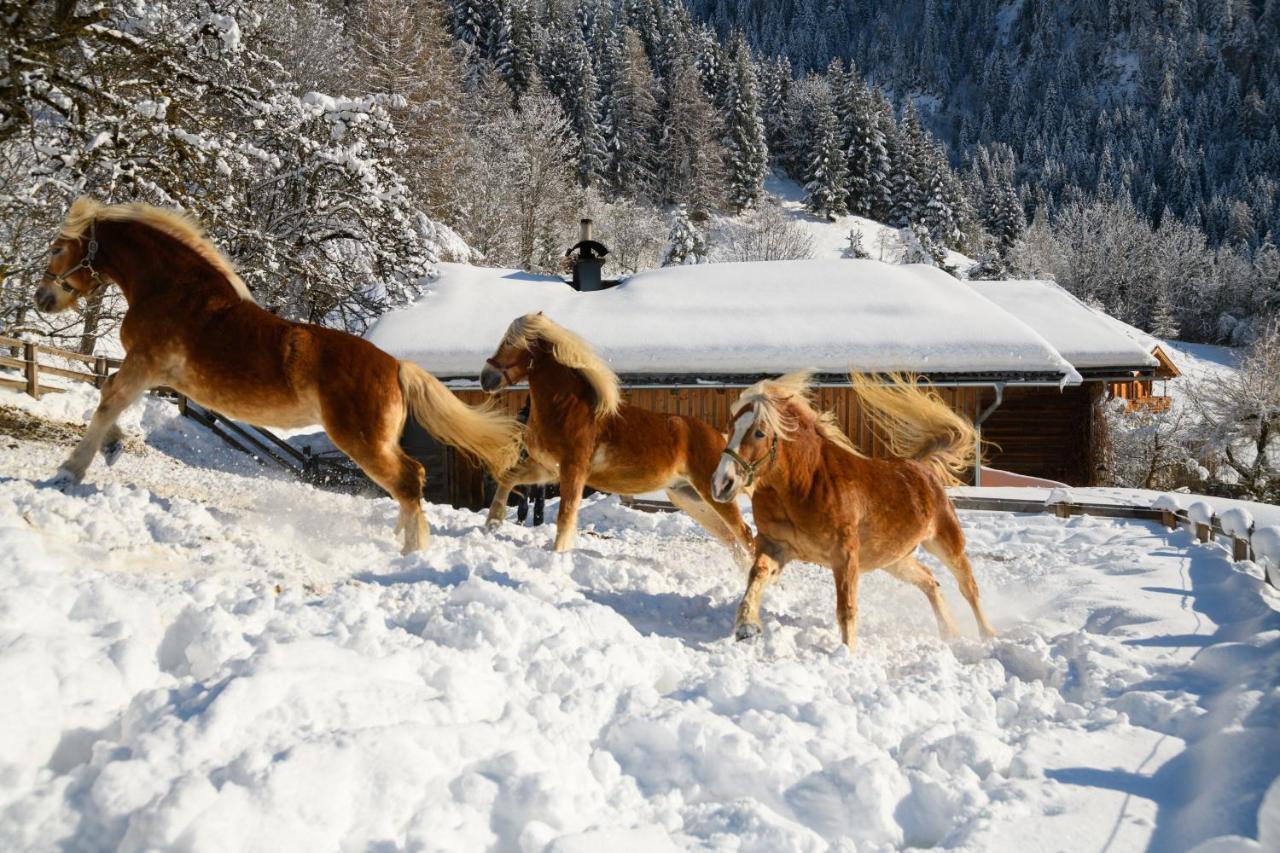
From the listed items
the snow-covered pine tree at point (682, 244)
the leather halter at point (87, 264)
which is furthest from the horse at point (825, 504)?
the snow-covered pine tree at point (682, 244)

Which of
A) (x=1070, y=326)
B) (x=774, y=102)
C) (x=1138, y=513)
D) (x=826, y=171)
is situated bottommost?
(x=1138, y=513)

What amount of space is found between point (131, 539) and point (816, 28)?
198 meters

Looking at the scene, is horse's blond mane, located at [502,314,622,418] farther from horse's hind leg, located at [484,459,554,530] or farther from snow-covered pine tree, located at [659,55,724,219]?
snow-covered pine tree, located at [659,55,724,219]

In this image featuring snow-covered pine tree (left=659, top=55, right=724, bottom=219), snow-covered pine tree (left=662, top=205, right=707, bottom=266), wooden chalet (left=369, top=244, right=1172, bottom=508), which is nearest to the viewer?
wooden chalet (left=369, top=244, right=1172, bottom=508)

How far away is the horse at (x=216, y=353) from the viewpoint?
17.0 feet

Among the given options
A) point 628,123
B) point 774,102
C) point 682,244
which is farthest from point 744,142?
point 682,244

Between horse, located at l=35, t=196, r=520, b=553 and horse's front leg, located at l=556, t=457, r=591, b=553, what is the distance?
45.2 inches

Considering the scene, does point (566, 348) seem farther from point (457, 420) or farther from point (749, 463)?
point (749, 463)

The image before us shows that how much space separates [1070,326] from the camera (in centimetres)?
1828

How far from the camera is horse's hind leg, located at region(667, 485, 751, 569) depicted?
7031mm

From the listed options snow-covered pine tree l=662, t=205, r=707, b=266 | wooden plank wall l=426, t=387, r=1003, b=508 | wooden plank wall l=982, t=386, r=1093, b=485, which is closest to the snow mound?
wooden plank wall l=426, t=387, r=1003, b=508

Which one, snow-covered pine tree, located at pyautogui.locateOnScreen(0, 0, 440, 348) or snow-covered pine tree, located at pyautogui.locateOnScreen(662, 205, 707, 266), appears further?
snow-covered pine tree, located at pyautogui.locateOnScreen(662, 205, 707, 266)

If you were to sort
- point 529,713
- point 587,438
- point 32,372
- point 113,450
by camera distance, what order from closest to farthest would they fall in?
1. point 529,713
2. point 113,450
3. point 587,438
4. point 32,372

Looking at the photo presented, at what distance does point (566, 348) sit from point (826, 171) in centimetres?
6819
